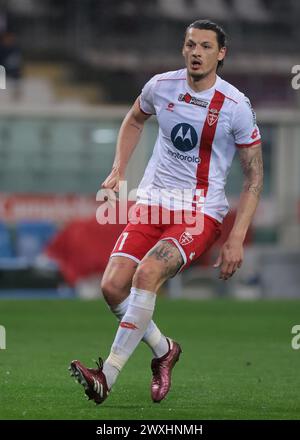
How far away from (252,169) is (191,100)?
54cm

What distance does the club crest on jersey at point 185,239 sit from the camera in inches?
281

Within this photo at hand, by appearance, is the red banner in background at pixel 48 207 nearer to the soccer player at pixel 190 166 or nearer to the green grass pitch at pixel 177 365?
the green grass pitch at pixel 177 365

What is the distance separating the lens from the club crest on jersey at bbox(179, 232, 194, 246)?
23.4ft

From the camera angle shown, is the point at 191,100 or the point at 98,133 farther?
the point at 98,133

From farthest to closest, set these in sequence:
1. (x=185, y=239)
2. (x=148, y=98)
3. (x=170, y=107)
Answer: (x=148, y=98), (x=170, y=107), (x=185, y=239)

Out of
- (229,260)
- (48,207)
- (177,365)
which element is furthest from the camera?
(48,207)

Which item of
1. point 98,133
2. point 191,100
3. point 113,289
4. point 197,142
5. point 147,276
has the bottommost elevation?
point 98,133

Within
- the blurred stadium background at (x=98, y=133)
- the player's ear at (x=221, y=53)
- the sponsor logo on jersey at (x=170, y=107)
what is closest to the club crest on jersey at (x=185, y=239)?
the sponsor logo on jersey at (x=170, y=107)

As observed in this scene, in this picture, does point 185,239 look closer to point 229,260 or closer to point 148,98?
point 229,260

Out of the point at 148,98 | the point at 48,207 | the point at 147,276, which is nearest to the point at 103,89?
the point at 48,207

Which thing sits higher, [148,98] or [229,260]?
[148,98]

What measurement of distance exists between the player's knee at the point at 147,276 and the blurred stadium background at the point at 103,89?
18.2 metres

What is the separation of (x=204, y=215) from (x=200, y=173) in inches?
9.8

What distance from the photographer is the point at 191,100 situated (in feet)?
24.2
